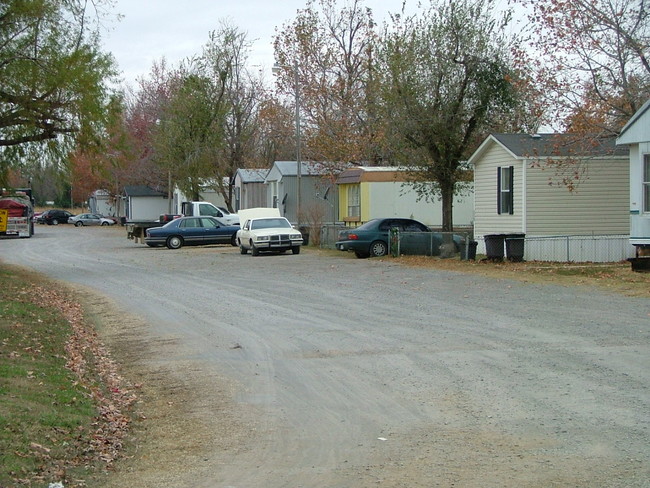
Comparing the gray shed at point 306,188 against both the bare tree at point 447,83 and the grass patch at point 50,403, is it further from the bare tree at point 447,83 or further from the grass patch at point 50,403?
the grass patch at point 50,403

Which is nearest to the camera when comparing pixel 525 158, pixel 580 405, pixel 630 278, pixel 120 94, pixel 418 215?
pixel 580 405

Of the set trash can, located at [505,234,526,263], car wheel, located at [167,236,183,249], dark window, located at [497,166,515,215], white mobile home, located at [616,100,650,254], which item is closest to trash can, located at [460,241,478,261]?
trash can, located at [505,234,526,263]

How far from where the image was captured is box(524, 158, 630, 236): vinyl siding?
28.1m

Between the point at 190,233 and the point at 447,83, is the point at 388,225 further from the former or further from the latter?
the point at 190,233

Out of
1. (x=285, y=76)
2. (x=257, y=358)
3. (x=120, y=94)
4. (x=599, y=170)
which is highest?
(x=285, y=76)

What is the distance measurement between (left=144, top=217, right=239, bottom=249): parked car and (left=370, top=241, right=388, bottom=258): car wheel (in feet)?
42.5

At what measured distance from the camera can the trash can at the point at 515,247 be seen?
2641 centimetres

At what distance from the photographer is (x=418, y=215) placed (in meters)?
40.4

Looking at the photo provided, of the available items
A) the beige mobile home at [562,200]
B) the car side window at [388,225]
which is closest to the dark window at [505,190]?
the beige mobile home at [562,200]

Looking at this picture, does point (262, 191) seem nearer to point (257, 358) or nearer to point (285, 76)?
point (285, 76)

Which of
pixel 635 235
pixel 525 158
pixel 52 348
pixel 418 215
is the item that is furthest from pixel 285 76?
pixel 52 348

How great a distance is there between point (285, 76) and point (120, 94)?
28655mm

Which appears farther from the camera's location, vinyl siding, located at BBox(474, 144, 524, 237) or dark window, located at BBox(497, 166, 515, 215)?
dark window, located at BBox(497, 166, 515, 215)

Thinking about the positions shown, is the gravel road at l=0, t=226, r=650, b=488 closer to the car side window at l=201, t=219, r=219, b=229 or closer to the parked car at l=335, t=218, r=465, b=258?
the parked car at l=335, t=218, r=465, b=258
